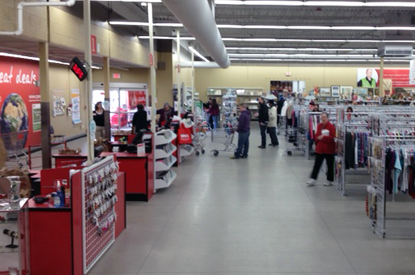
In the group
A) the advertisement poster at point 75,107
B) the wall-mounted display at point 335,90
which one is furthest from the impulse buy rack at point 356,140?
the wall-mounted display at point 335,90

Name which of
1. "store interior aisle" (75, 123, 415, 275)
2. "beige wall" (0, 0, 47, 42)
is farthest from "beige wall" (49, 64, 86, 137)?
"store interior aisle" (75, 123, 415, 275)

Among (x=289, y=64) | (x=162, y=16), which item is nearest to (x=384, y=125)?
(x=162, y=16)

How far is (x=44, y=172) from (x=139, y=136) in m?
3.34

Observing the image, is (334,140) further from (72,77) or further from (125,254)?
(72,77)

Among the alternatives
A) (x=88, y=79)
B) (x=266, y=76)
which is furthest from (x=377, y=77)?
(x=88, y=79)

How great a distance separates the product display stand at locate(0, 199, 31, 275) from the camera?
4.56 meters

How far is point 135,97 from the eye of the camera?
70.8 feet

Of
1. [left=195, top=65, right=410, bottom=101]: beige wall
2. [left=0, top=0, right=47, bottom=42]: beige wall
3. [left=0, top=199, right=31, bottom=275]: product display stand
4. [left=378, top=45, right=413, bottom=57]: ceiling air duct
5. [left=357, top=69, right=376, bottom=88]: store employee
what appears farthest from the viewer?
[left=195, top=65, right=410, bottom=101]: beige wall

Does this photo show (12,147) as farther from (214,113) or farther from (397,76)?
(397,76)

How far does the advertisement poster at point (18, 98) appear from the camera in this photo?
13281 mm

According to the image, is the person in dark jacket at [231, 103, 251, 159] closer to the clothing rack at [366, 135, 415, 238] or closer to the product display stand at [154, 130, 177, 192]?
the product display stand at [154, 130, 177, 192]

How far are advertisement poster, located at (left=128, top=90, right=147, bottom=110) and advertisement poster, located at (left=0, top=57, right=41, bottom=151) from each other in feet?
19.9

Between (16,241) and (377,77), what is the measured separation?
30858mm

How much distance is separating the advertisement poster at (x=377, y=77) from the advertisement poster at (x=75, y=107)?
65.9 ft
